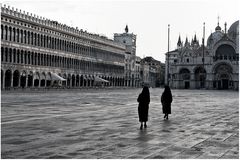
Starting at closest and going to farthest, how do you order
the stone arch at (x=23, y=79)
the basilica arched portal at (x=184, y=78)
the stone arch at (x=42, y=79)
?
1. the stone arch at (x=23, y=79)
2. the stone arch at (x=42, y=79)
3. the basilica arched portal at (x=184, y=78)

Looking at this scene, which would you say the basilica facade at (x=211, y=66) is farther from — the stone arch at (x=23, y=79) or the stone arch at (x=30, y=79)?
the stone arch at (x=23, y=79)

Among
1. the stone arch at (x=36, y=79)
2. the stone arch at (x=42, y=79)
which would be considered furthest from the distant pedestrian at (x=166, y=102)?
the stone arch at (x=42, y=79)

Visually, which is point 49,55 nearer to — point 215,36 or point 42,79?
point 42,79

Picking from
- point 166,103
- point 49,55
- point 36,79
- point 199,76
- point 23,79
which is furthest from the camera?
point 199,76

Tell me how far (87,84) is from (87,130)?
70.8 metres

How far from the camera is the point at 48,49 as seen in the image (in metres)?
67.8

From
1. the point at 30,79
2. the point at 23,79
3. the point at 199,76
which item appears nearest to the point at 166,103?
the point at 23,79

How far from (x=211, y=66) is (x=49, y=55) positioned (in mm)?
47694

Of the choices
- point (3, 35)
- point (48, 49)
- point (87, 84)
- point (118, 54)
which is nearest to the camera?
point (3, 35)

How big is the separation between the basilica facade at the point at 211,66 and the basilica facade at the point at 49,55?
20305 millimetres

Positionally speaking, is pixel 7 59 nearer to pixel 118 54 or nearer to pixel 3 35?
pixel 3 35

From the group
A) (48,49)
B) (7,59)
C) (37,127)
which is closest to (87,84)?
(48,49)

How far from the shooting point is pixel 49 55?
68.3 metres

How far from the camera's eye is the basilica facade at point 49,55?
188ft
